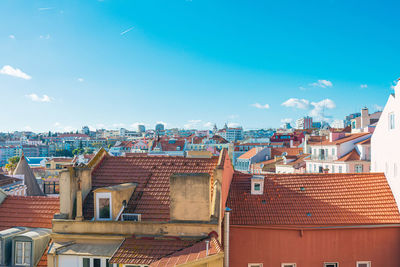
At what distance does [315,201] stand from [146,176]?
885 centimetres

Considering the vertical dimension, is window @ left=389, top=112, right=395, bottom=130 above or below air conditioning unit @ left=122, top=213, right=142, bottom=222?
above

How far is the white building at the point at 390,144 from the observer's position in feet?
54.6

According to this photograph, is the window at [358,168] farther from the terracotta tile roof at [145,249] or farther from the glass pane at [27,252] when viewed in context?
the glass pane at [27,252]

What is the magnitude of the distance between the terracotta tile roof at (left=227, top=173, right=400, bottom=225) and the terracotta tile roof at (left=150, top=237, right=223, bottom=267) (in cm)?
378

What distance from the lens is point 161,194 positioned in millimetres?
15078

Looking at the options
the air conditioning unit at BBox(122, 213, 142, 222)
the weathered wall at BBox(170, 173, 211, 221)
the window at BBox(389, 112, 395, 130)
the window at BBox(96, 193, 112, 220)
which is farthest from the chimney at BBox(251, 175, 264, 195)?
the window at BBox(389, 112, 395, 130)

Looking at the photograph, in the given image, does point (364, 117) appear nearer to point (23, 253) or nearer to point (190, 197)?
point (190, 197)

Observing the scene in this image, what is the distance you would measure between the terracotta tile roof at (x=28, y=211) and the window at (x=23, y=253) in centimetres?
160

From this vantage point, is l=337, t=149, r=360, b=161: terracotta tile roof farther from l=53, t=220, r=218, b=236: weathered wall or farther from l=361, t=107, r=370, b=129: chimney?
l=53, t=220, r=218, b=236: weathered wall

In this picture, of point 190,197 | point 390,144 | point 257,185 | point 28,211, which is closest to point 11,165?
point 28,211

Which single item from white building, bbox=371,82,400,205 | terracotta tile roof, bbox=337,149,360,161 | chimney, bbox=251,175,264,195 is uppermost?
white building, bbox=371,82,400,205

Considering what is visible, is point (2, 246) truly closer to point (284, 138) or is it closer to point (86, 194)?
point (86, 194)

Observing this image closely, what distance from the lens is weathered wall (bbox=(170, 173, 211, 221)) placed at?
43.2ft

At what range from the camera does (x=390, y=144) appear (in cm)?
1770
